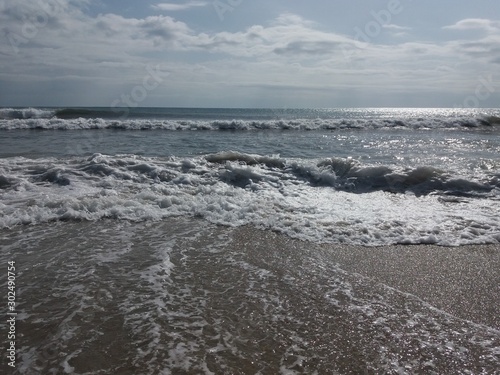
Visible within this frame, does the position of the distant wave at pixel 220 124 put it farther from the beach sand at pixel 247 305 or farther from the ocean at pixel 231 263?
the beach sand at pixel 247 305

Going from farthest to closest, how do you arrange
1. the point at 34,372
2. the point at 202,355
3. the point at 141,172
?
the point at 141,172
the point at 202,355
the point at 34,372

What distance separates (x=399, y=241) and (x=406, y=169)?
4.77m

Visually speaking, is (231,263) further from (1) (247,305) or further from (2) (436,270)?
(2) (436,270)

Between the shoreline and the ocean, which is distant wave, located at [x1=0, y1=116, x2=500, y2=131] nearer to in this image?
the ocean

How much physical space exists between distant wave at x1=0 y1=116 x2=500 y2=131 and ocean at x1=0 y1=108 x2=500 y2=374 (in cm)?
1558

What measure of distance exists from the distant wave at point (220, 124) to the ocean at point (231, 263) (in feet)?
51.1

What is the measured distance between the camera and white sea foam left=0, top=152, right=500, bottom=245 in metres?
6.40

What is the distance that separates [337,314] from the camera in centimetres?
374

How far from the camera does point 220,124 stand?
27.6 meters

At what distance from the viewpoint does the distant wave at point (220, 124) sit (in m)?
25.5

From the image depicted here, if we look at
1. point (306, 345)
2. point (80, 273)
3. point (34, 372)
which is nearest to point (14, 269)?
point (80, 273)

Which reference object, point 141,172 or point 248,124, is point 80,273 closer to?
point 141,172

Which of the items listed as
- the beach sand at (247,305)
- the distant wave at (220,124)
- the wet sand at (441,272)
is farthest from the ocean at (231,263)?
the distant wave at (220,124)

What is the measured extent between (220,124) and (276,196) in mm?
19941
